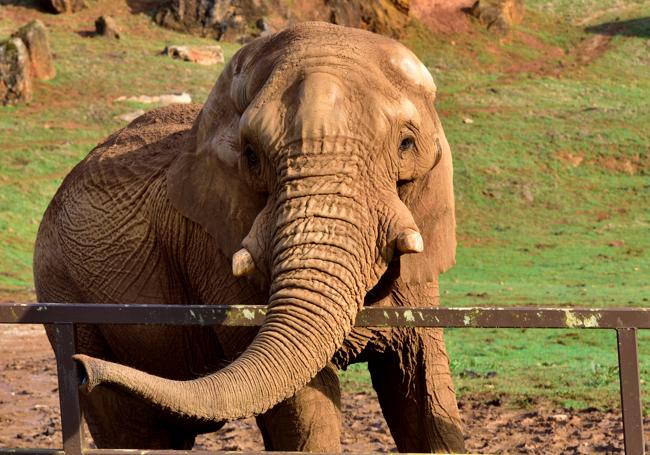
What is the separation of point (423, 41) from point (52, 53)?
13542 millimetres

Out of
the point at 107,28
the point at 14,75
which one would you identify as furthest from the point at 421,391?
the point at 107,28

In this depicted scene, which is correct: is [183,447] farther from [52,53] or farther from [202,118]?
[52,53]

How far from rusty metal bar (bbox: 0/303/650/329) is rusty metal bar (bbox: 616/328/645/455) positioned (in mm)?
47

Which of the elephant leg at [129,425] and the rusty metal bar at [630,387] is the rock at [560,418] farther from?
the rusty metal bar at [630,387]

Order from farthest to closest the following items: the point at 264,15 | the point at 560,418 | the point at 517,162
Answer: the point at 264,15
the point at 517,162
the point at 560,418

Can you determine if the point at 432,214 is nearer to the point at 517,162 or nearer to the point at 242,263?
the point at 242,263

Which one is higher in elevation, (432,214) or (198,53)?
(432,214)

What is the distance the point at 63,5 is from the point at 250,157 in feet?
123

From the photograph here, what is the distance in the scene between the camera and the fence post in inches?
155

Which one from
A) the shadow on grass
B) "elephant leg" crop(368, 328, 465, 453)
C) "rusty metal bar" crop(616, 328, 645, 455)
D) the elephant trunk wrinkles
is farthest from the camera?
the shadow on grass

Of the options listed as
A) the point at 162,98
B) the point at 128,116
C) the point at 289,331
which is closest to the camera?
the point at 289,331

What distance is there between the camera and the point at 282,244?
4.96 meters

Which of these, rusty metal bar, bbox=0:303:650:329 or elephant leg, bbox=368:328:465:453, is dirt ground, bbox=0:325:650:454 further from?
rusty metal bar, bbox=0:303:650:329

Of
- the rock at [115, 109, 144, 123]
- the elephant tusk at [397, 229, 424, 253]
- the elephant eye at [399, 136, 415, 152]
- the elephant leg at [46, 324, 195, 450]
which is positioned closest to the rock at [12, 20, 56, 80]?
the rock at [115, 109, 144, 123]
